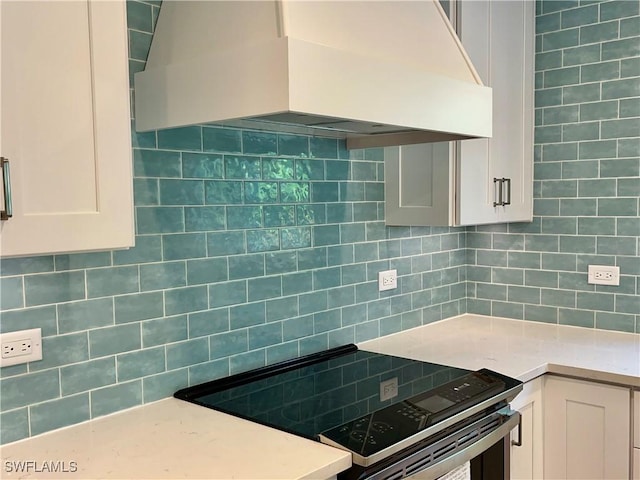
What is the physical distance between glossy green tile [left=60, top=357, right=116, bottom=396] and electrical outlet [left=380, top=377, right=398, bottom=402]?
795 mm

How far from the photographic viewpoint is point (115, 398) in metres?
1.80

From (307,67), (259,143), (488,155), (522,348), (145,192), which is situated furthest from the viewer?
(488,155)

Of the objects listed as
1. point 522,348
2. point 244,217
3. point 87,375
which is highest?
point 244,217

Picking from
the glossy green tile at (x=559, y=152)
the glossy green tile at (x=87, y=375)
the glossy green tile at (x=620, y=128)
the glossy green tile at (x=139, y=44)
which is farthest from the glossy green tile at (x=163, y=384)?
the glossy green tile at (x=620, y=128)

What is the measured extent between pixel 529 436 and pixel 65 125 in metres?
1.91

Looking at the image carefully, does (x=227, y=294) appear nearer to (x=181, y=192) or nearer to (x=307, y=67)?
(x=181, y=192)

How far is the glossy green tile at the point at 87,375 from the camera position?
1688mm

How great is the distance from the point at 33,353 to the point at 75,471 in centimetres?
35

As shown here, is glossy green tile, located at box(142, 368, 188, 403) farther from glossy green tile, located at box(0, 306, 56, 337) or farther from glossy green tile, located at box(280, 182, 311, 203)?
glossy green tile, located at box(280, 182, 311, 203)

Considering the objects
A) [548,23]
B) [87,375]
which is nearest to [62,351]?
[87,375]

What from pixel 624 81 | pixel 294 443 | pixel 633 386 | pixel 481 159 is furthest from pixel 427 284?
pixel 294 443

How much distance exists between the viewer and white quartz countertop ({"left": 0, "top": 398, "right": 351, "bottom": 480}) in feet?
4.63

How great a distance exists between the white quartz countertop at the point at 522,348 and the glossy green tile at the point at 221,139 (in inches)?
Result: 40.2

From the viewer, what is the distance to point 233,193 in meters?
2.08
